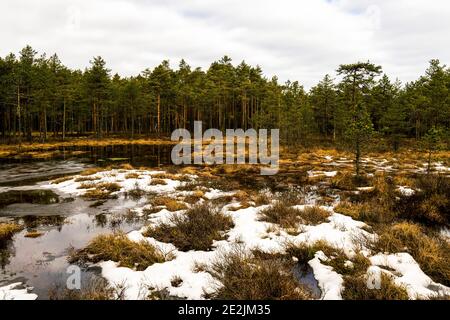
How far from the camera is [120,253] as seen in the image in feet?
23.1

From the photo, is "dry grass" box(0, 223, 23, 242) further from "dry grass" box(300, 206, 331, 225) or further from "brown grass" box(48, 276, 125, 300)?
"dry grass" box(300, 206, 331, 225)

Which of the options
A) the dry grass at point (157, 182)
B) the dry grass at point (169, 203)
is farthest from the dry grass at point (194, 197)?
the dry grass at point (157, 182)

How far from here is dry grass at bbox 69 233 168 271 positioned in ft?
22.1

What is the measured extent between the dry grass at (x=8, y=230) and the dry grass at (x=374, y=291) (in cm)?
864

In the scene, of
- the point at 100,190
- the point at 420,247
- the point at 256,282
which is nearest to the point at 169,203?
the point at 100,190

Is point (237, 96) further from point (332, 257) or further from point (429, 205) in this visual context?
point (332, 257)

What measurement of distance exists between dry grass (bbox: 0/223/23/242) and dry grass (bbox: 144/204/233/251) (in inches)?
151

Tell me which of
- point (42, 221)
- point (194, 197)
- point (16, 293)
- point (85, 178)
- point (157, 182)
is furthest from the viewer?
point (85, 178)

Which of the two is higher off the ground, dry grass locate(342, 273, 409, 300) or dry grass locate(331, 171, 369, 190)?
dry grass locate(331, 171, 369, 190)

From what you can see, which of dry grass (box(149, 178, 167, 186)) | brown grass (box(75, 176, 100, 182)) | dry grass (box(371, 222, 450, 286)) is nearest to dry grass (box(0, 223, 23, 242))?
dry grass (box(149, 178, 167, 186))

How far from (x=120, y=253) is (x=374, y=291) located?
529 centimetres

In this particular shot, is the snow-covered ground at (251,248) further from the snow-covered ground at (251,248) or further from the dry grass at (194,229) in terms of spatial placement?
the dry grass at (194,229)

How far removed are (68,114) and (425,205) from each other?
6830 centimetres
